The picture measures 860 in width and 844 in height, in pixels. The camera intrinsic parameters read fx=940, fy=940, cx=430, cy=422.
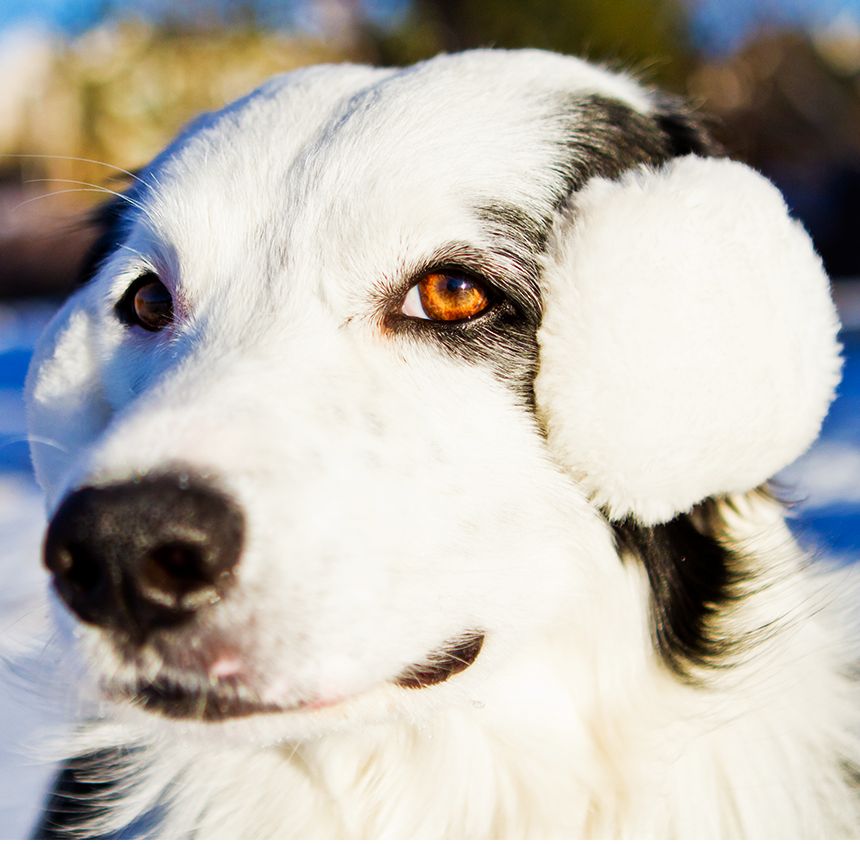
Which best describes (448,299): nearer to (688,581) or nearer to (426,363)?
(426,363)

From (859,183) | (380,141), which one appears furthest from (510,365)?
(859,183)

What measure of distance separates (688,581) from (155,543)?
94cm

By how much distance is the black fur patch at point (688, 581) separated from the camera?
159 cm

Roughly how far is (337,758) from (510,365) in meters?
0.72

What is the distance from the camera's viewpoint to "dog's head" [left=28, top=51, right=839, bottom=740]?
48.1 inches

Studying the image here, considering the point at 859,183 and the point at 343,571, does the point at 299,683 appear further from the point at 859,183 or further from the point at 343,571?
the point at 859,183

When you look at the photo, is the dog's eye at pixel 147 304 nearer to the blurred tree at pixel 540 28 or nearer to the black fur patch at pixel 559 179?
the black fur patch at pixel 559 179

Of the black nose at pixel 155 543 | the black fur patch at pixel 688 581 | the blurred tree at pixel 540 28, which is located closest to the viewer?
the black nose at pixel 155 543

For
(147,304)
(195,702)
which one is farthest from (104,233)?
(195,702)

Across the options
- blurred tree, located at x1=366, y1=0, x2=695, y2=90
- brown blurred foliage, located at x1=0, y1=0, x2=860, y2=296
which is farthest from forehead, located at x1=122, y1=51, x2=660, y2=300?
blurred tree, located at x1=366, y1=0, x2=695, y2=90

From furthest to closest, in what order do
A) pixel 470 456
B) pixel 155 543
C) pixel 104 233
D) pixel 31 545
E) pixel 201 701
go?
1. pixel 31 545
2. pixel 104 233
3. pixel 470 456
4. pixel 201 701
5. pixel 155 543

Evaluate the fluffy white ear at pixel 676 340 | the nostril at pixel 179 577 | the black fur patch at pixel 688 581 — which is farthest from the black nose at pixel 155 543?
the black fur patch at pixel 688 581

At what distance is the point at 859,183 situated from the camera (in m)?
11.2

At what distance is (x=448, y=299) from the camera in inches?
58.8
